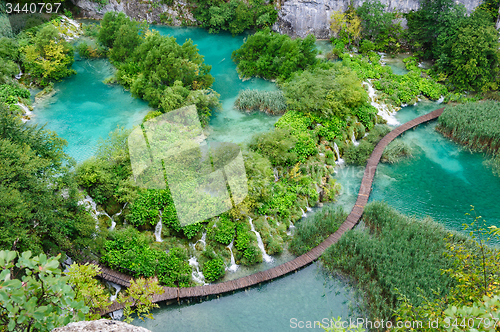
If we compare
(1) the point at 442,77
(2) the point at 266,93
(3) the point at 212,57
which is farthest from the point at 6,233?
(1) the point at 442,77

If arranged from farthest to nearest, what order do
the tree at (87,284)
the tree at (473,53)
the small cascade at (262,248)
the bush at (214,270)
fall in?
the tree at (473,53)
the small cascade at (262,248)
the bush at (214,270)
the tree at (87,284)

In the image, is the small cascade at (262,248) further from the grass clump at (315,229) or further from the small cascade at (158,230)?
the small cascade at (158,230)

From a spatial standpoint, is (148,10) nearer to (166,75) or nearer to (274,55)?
(274,55)

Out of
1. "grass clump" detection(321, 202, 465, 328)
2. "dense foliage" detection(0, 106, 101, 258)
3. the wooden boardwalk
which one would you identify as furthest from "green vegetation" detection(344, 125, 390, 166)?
"dense foliage" detection(0, 106, 101, 258)

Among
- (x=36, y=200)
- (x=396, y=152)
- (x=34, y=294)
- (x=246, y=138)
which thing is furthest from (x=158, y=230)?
(x=396, y=152)

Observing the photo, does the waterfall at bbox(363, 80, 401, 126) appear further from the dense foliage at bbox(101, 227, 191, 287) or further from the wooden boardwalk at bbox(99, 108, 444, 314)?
the dense foliage at bbox(101, 227, 191, 287)

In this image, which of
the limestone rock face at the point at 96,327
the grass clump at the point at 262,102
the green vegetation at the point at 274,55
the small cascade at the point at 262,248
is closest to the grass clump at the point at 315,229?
the small cascade at the point at 262,248
